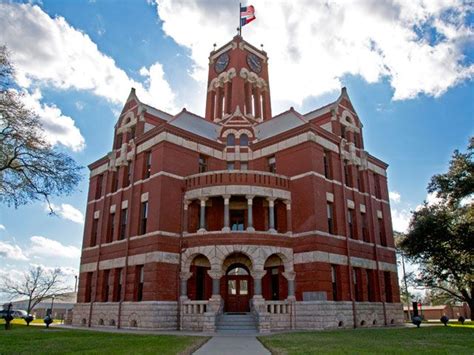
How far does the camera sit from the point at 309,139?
25.6 meters

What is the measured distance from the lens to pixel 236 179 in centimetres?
2428

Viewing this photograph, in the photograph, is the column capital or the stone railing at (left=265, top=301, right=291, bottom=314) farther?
the column capital

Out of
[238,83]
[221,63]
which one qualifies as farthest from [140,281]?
[221,63]

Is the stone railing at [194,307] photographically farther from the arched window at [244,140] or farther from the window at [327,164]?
the arched window at [244,140]

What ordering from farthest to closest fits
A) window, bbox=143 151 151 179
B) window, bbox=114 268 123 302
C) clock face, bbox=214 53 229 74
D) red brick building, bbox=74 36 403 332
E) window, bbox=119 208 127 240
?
clock face, bbox=214 53 229 74 < window, bbox=119 208 127 240 < window, bbox=143 151 151 179 < window, bbox=114 268 123 302 < red brick building, bbox=74 36 403 332

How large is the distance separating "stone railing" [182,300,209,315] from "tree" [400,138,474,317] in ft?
54.5

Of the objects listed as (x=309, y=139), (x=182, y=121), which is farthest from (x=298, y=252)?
(x=182, y=121)

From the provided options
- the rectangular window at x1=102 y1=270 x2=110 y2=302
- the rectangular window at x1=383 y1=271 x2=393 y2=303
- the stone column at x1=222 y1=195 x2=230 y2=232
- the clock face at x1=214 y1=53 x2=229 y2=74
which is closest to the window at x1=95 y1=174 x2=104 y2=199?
the rectangular window at x1=102 y1=270 x2=110 y2=302

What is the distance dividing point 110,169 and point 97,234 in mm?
4970

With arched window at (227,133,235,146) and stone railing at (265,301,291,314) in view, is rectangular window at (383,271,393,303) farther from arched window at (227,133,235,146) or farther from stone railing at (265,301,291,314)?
arched window at (227,133,235,146)

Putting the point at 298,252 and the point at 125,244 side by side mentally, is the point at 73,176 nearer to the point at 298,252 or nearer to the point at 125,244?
the point at 125,244

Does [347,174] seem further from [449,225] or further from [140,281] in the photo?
[140,281]

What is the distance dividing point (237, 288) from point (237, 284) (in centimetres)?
25

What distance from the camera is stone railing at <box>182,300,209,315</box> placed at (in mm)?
22048
